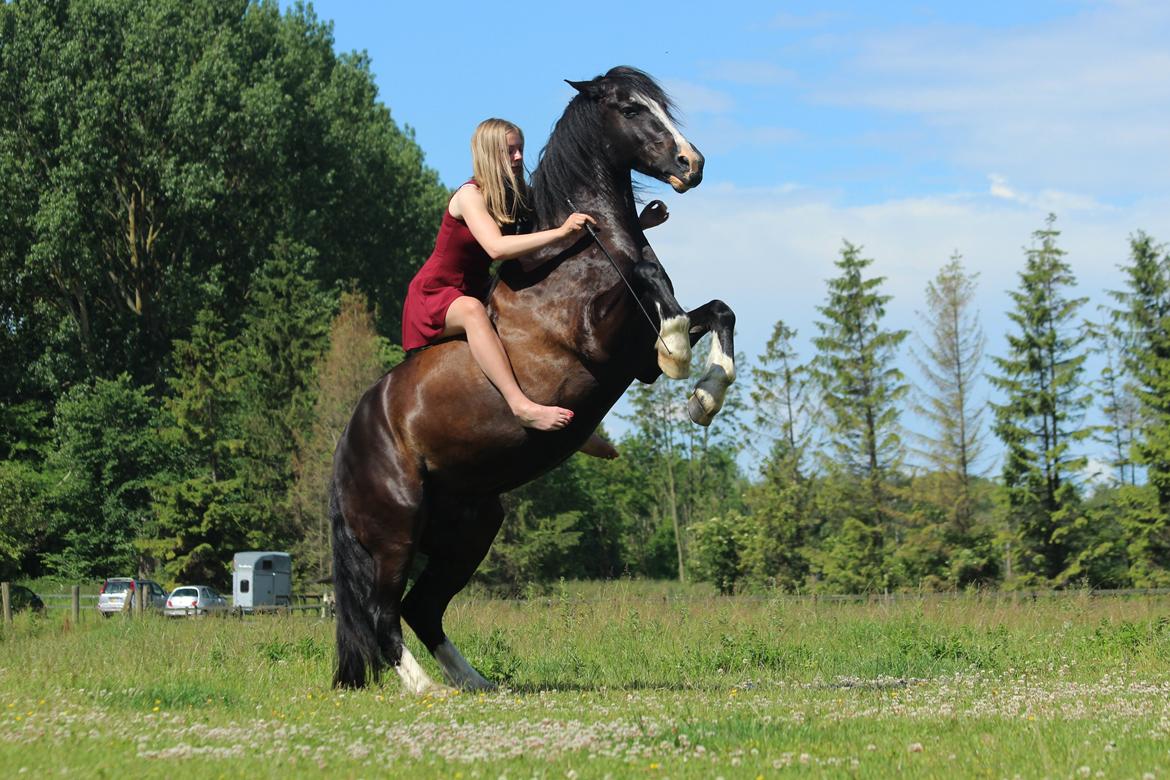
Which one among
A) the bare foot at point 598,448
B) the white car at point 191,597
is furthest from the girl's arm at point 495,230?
the white car at point 191,597

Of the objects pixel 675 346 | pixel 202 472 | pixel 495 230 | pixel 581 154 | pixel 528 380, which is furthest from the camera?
pixel 202 472

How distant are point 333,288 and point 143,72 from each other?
11.7 metres

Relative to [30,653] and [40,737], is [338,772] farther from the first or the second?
[30,653]

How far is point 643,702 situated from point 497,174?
347cm

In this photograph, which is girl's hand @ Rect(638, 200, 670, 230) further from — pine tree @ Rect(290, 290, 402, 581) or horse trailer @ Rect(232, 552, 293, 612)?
horse trailer @ Rect(232, 552, 293, 612)

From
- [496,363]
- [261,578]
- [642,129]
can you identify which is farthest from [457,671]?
Result: [261,578]

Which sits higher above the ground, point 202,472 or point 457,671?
point 202,472

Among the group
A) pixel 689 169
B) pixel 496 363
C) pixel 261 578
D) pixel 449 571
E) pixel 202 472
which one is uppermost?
pixel 689 169

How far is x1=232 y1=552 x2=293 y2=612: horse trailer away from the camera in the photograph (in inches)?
1639

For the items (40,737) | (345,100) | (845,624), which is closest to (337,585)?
(40,737)

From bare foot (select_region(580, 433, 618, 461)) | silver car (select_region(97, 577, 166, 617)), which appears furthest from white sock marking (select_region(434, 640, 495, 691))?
silver car (select_region(97, 577, 166, 617))

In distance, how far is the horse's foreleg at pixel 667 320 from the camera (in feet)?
23.8

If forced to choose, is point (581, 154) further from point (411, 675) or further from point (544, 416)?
point (411, 675)

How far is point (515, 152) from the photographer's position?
8.30 m
